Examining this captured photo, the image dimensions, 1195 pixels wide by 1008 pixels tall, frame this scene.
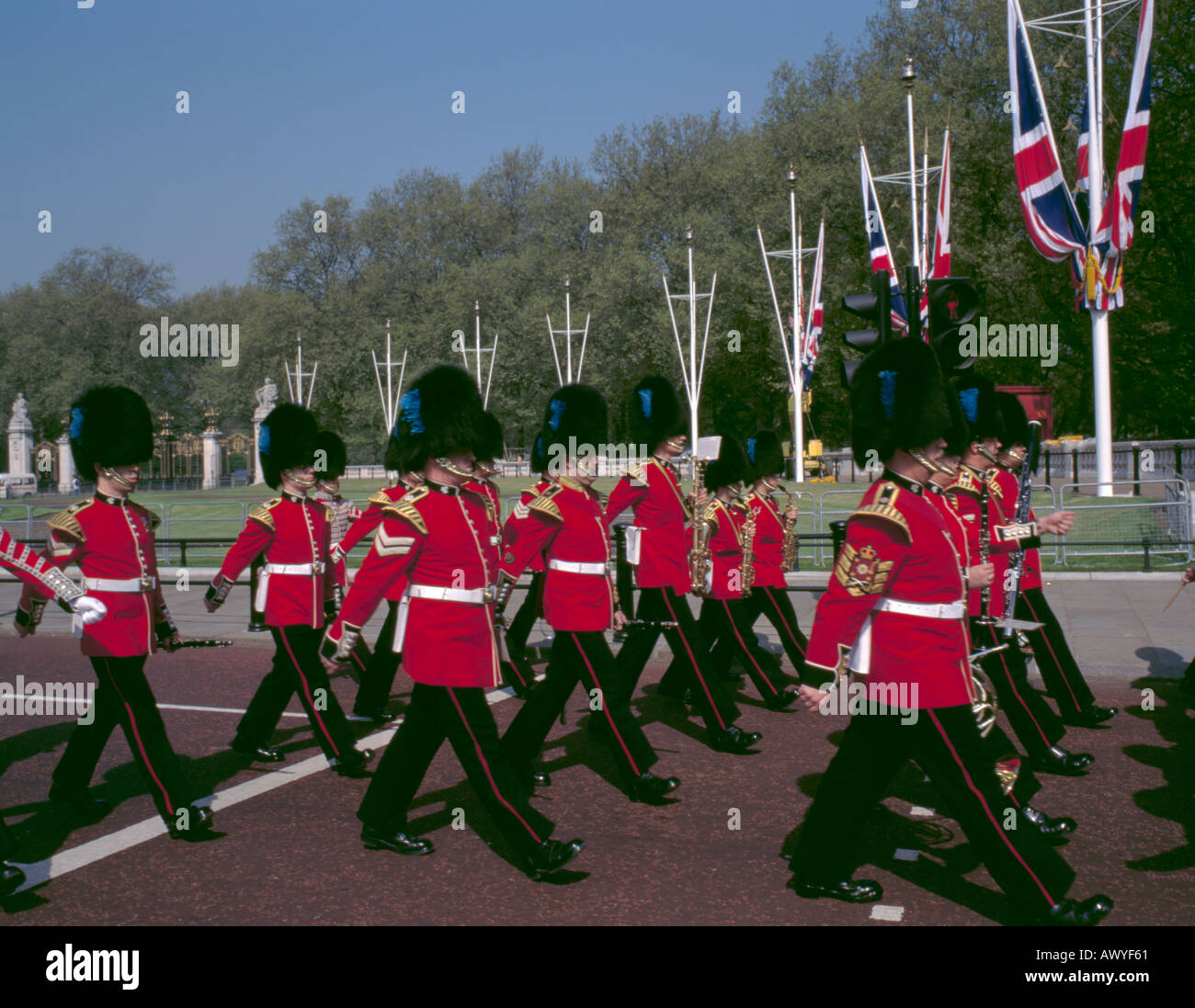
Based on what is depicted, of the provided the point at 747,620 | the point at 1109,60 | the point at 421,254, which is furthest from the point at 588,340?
the point at 747,620

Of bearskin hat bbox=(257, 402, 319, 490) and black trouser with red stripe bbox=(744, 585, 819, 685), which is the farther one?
black trouser with red stripe bbox=(744, 585, 819, 685)

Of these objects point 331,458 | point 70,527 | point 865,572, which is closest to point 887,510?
point 865,572

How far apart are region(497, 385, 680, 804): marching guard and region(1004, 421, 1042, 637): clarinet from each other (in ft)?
6.44

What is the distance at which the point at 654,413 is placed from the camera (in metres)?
6.84

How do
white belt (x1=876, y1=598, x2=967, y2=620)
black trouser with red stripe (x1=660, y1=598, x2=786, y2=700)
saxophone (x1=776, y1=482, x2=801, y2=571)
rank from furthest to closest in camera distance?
saxophone (x1=776, y1=482, x2=801, y2=571) → black trouser with red stripe (x1=660, y1=598, x2=786, y2=700) → white belt (x1=876, y1=598, x2=967, y2=620)

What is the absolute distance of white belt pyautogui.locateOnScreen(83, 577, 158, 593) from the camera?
5.15 meters

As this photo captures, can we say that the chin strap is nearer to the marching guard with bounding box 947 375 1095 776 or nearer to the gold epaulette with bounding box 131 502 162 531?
the gold epaulette with bounding box 131 502 162 531

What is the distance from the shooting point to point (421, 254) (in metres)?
63.7

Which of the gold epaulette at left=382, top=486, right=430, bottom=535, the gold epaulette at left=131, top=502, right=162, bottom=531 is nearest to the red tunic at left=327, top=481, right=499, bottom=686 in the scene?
the gold epaulette at left=382, top=486, right=430, bottom=535

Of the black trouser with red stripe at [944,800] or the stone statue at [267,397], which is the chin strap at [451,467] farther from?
the stone statue at [267,397]

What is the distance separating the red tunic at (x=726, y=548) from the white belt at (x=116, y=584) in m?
3.60

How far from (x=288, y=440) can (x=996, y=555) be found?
12.5ft
